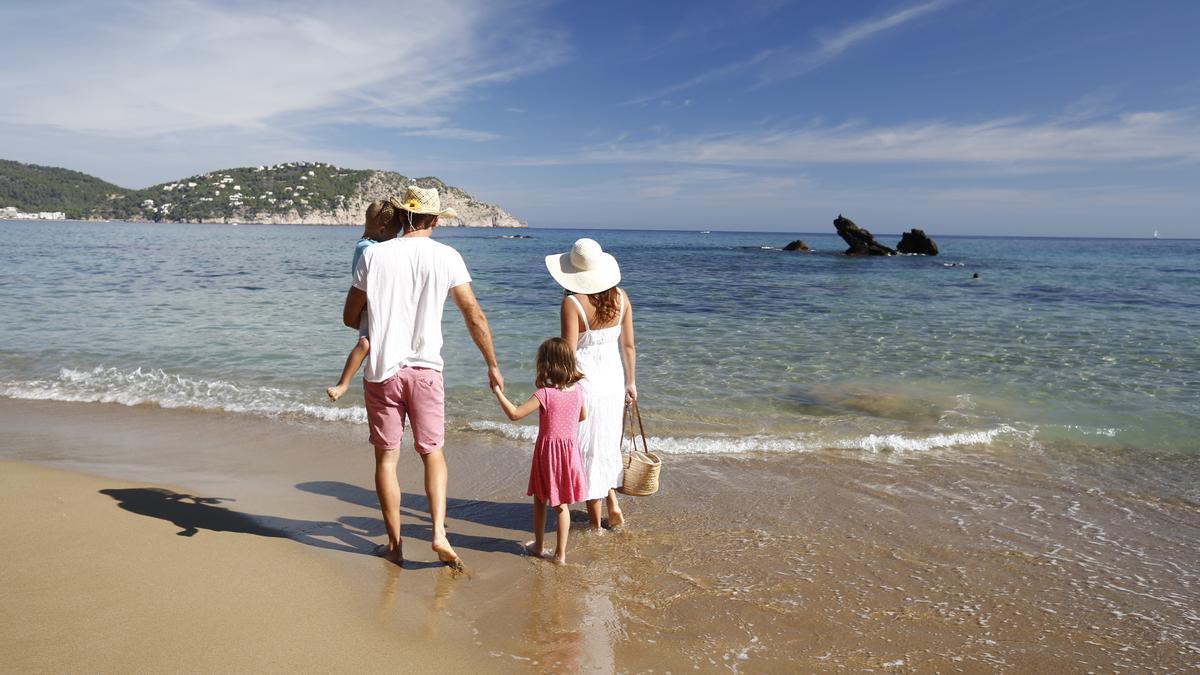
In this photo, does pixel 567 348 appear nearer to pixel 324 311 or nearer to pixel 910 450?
pixel 910 450

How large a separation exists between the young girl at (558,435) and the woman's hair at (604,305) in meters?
0.38

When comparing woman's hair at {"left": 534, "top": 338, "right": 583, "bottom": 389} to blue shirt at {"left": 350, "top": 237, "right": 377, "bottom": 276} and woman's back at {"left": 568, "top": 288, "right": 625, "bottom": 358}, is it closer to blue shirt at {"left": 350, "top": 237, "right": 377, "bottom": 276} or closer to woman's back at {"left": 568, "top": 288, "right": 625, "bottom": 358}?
woman's back at {"left": 568, "top": 288, "right": 625, "bottom": 358}

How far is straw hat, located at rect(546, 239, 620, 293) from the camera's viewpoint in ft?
14.4

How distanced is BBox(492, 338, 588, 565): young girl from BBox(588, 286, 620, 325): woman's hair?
38 cm

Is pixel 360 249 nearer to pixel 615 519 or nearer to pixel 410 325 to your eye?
pixel 410 325

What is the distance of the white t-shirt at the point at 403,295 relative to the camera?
3777 mm

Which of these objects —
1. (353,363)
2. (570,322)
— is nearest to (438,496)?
(353,363)

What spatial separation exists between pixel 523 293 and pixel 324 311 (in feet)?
25.2

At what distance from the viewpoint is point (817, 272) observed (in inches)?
1433

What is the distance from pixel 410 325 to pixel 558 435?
3.65ft

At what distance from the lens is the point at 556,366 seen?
Answer: 13.3 ft

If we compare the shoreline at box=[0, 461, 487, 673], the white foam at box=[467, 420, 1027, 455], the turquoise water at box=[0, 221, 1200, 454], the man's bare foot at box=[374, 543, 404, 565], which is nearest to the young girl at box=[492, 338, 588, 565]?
the man's bare foot at box=[374, 543, 404, 565]

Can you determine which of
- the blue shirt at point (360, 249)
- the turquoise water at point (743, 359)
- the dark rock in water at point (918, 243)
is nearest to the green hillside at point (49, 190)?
the turquoise water at point (743, 359)

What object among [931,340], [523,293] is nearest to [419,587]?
[931,340]
